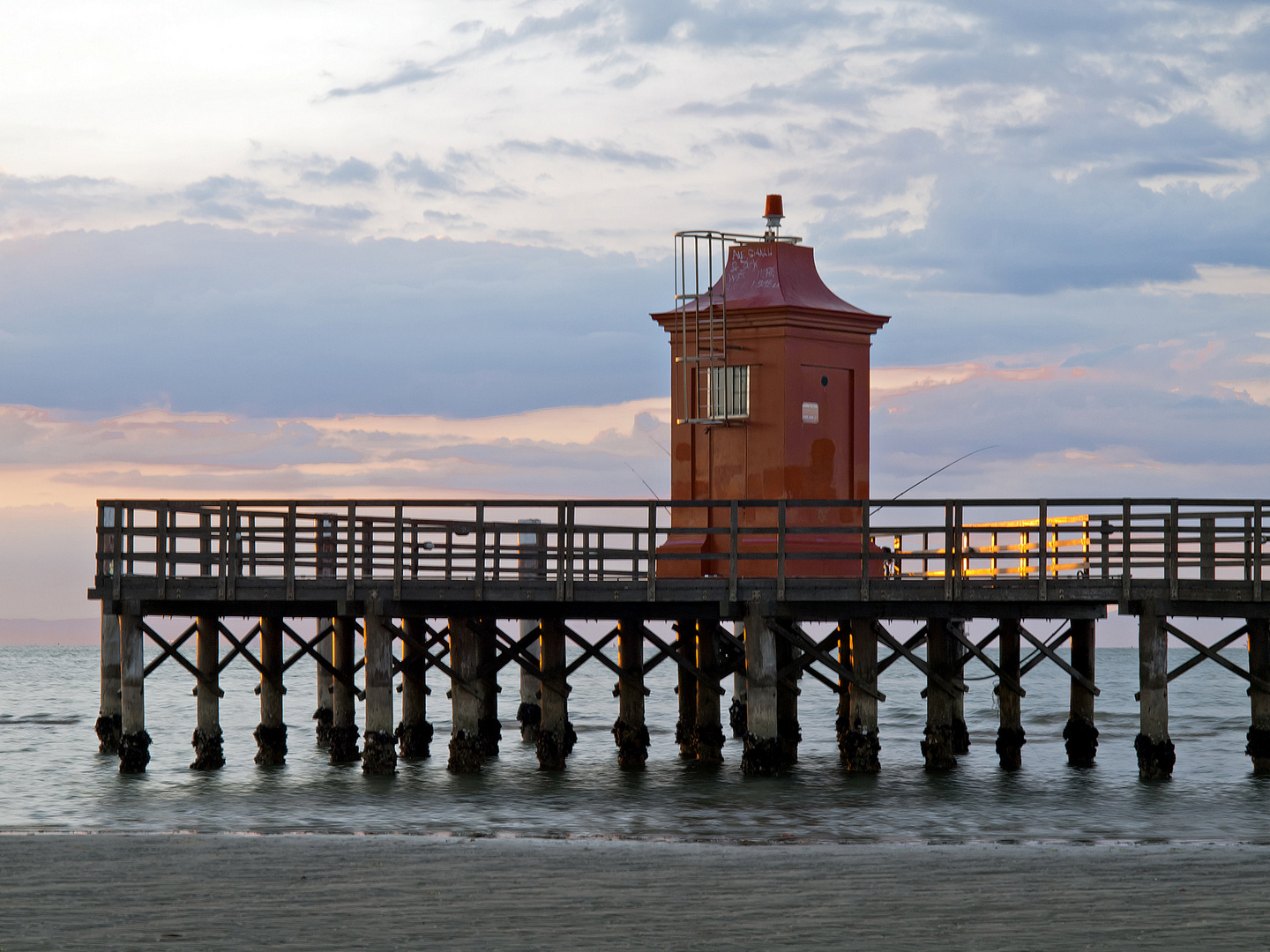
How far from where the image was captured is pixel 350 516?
64.2ft

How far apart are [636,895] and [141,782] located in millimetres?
10588

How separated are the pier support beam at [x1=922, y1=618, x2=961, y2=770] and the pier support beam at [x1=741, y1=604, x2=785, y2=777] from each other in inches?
118

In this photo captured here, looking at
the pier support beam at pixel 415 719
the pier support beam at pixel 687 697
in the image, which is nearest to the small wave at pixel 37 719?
the pier support beam at pixel 415 719

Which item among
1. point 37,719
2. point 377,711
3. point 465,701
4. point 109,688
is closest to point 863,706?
point 465,701

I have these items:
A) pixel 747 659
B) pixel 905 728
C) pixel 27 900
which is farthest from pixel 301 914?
pixel 905 728

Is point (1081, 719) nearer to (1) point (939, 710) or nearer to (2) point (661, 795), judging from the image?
(1) point (939, 710)

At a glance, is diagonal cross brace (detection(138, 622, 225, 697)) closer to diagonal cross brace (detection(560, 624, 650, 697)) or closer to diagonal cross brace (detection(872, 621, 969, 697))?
diagonal cross brace (detection(560, 624, 650, 697))

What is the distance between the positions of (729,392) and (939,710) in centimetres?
513

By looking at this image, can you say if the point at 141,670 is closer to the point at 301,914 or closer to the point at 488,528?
the point at 488,528

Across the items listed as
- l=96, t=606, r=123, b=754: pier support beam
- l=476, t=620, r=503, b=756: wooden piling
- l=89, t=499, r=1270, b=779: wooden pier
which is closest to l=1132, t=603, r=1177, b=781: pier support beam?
l=89, t=499, r=1270, b=779: wooden pier

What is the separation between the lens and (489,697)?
24203 mm

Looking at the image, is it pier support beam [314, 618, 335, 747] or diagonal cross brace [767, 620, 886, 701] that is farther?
pier support beam [314, 618, 335, 747]

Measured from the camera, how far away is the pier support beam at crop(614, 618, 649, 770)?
21.9 meters

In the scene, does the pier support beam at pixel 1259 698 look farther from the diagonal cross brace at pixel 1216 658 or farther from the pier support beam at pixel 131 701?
the pier support beam at pixel 131 701
